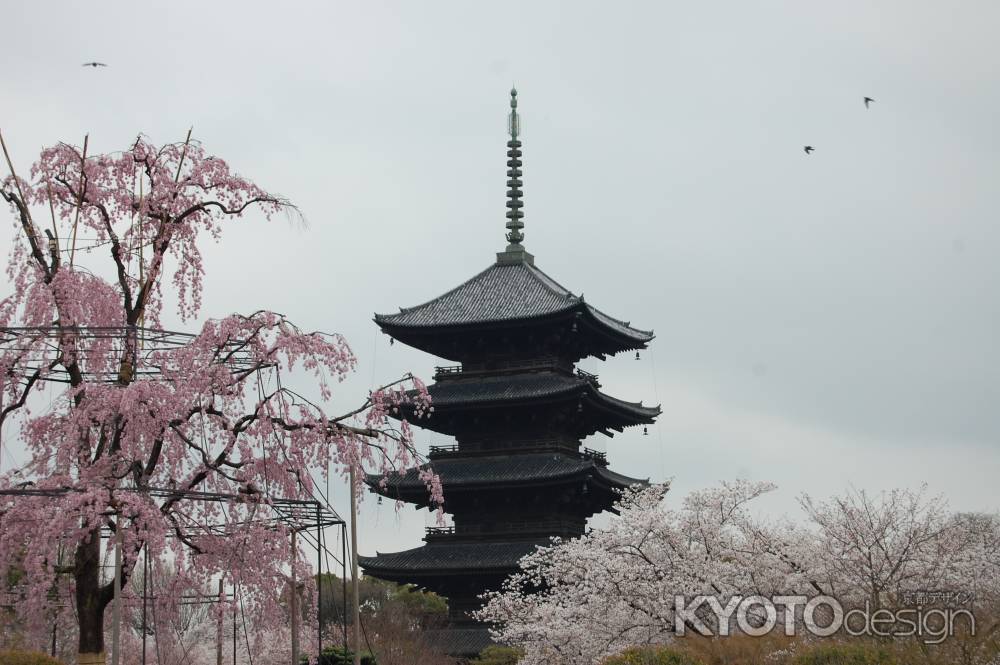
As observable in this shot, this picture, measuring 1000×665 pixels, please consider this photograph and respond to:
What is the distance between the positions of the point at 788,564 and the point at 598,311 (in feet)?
62.6

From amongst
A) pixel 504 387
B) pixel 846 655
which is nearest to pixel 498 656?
pixel 504 387

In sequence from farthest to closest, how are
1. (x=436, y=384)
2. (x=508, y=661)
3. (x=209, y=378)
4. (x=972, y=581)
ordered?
1. (x=436, y=384)
2. (x=508, y=661)
3. (x=972, y=581)
4. (x=209, y=378)

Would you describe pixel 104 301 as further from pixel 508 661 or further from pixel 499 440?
pixel 499 440

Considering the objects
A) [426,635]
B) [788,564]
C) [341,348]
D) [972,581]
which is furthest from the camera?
[426,635]

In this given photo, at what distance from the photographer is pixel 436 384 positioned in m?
44.1

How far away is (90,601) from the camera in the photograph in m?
18.6

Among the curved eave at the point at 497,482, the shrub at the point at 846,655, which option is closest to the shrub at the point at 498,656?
the curved eave at the point at 497,482

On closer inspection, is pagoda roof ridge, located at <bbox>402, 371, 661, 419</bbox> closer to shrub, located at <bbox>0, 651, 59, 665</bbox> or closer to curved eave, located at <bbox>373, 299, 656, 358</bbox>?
curved eave, located at <bbox>373, 299, 656, 358</bbox>

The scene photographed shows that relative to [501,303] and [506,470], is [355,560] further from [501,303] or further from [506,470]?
[501,303]

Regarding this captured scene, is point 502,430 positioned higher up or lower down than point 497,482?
higher up

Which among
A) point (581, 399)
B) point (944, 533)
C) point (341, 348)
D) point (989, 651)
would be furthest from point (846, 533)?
point (581, 399)

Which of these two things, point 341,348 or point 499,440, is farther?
point 499,440

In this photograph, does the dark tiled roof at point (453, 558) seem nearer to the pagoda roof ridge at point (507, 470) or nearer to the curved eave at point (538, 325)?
the pagoda roof ridge at point (507, 470)

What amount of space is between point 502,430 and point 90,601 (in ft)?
82.3
